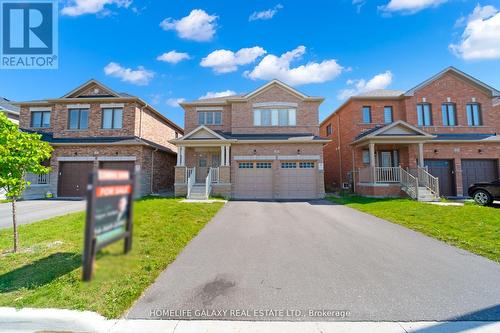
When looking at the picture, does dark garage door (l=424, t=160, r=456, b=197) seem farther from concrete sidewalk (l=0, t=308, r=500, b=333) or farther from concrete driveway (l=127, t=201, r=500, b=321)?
concrete sidewalk (l=0, t=308, r=500, b=333)

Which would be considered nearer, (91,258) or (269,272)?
(91,258)

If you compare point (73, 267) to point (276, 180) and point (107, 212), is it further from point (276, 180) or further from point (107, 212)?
point (276, 180)

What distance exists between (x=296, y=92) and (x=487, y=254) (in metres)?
15.3

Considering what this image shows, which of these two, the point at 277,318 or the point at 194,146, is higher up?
the point at 194,146

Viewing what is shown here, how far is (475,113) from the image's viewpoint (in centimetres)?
1834

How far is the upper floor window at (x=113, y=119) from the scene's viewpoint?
59.0 feet

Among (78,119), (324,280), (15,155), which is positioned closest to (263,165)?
(324,280)

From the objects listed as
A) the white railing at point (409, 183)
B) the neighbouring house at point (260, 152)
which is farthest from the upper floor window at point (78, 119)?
the white railing at point (409, 183)

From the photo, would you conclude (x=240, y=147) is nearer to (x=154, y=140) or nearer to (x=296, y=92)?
(x=296, y=92)

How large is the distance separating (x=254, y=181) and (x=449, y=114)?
52.9ft

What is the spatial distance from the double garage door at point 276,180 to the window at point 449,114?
11140mm

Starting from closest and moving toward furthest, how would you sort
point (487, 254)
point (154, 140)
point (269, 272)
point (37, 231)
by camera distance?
1. point (269, 272)
2. point (487, 254)
3. point (37, 231)
4. point (154, 140)

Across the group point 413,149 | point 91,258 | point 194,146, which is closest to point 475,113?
point 413,149

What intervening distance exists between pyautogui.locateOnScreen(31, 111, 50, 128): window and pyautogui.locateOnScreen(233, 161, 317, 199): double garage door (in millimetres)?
16316
